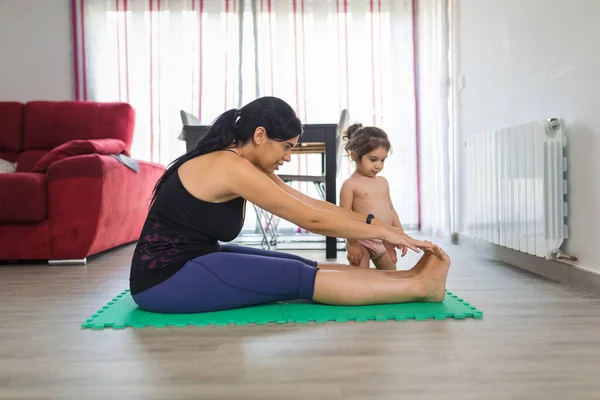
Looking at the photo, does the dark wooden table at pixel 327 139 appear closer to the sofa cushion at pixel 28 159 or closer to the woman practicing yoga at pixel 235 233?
the woman practicing yoga at pixel 235 233

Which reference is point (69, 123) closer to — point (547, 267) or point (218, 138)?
point (218, 138)

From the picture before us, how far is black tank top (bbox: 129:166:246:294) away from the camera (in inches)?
67.5

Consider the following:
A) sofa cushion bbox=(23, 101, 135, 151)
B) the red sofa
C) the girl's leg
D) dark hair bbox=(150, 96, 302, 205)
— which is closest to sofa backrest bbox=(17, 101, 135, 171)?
sofa cushion bbox=(23, 101, 135, 151)

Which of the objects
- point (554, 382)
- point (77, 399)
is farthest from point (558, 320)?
point (77, 399)

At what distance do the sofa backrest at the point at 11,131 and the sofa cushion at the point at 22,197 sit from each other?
3.30 feet

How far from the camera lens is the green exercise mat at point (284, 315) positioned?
5.37ft

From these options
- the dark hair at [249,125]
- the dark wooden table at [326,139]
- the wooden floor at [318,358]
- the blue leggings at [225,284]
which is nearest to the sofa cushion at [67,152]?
the dark wooden table at [326,139]

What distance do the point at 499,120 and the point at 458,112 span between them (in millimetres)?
857

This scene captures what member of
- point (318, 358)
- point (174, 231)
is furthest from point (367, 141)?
point (318, 358)

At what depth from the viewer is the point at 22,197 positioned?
2.90 m

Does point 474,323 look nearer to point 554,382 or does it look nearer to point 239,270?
point 554,382

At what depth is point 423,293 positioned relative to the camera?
1813 mm

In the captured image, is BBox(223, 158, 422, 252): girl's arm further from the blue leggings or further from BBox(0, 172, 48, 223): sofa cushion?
BBox(0, 172, 48, 223): sofa cushion

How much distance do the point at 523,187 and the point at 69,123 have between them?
3026 millimetres
